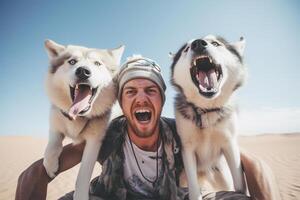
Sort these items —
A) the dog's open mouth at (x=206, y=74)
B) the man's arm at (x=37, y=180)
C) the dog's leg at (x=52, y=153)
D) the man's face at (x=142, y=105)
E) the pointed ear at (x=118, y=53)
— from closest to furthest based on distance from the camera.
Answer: the dog's open mouth at (x=206, y=74), the dog's leg at (x=52, y=153), the man's arm at (x=37, y=180), the man's face at (x=142, y=105), the pointed ear at (x=118, y=53)

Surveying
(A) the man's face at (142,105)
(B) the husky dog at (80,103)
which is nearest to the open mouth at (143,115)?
(A) the man's face at (142,105)

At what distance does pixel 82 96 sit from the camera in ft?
10.2

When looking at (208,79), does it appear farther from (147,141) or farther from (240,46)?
(147,141)

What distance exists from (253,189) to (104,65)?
224 cm

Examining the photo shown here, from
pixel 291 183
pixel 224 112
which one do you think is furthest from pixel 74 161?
pixel 291 183

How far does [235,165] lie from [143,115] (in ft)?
4.08

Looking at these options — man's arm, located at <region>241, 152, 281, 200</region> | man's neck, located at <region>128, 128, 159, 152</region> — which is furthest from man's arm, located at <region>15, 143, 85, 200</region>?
man's arm, located at <region>241, 152, 281, 200</region>

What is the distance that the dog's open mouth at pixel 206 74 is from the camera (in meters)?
2.95

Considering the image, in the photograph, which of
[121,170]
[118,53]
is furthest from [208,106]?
[118,53]

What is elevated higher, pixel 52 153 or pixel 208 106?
pixel 208 106

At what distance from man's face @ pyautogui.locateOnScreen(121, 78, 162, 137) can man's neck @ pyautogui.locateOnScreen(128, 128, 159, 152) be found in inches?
2.1

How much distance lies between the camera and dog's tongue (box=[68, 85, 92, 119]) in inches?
113

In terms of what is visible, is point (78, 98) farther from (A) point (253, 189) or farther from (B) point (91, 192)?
(A) point (253, 189)

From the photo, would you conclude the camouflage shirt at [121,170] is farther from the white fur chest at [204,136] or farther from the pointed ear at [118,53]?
the pointed ear at [118,53]
